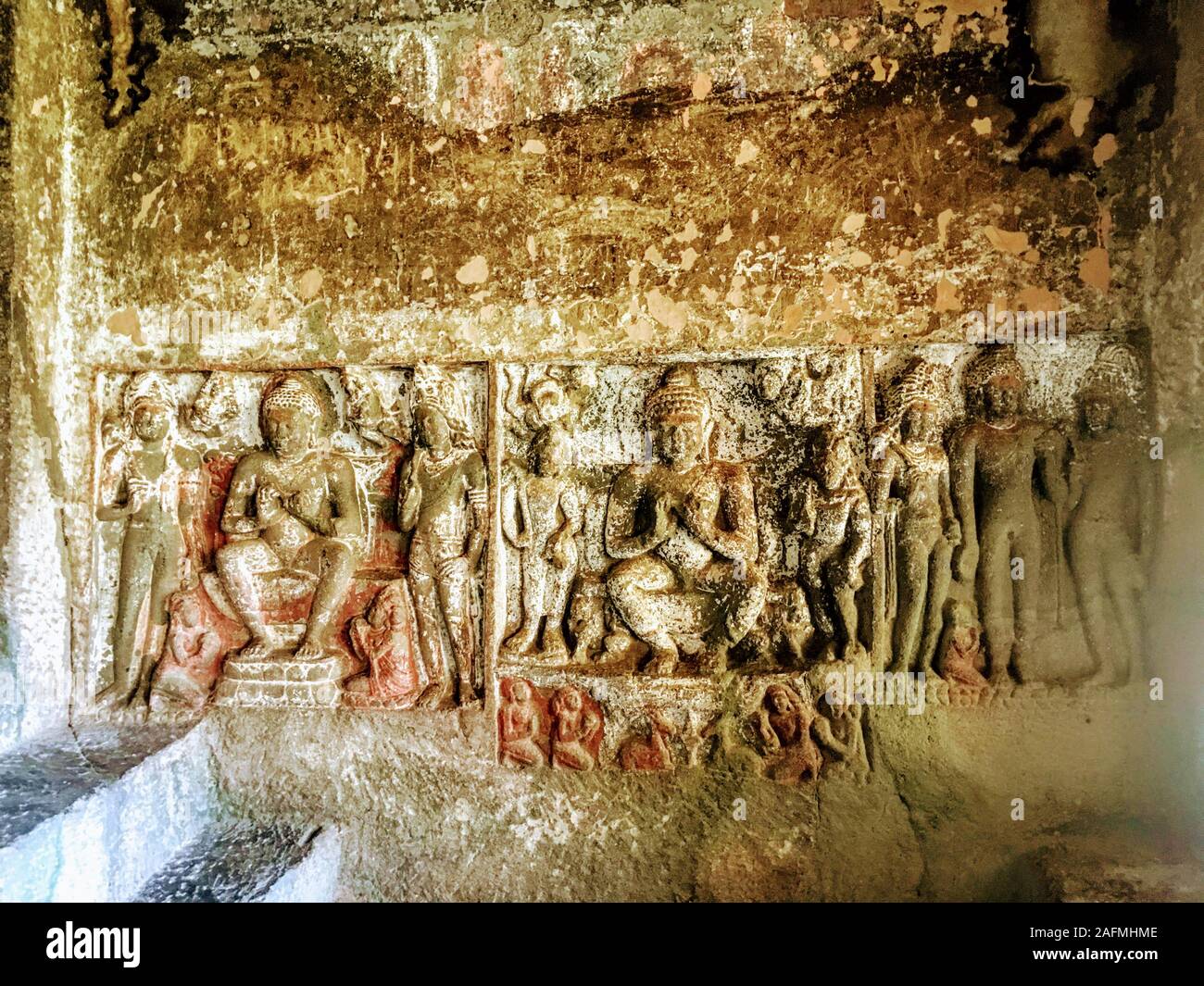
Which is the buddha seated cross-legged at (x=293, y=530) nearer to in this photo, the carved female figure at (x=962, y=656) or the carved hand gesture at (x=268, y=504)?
the carved hand gesture at (x=268, y=504)

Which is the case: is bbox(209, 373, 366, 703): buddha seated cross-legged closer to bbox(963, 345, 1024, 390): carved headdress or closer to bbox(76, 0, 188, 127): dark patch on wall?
bbox(76, 0, 188, 127): dark patch on wall

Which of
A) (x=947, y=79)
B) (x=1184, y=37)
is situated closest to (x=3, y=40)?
(x=947, y=79)

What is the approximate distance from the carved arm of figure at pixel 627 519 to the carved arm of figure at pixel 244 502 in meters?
1.64

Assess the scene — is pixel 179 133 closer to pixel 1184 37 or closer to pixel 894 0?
pixel 894 0

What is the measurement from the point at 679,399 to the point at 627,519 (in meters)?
0.61

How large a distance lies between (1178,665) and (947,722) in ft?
3.31

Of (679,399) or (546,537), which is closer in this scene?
(679,399)

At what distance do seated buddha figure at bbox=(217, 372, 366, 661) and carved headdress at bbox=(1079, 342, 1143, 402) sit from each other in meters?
3.47

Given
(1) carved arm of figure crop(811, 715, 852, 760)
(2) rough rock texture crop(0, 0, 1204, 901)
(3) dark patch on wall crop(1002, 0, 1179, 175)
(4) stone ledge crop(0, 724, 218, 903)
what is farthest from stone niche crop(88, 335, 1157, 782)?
(3) dark patch on wall crop(1002, 0, 1179, 175)

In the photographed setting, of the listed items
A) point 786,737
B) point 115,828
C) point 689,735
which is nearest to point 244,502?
point 115,828

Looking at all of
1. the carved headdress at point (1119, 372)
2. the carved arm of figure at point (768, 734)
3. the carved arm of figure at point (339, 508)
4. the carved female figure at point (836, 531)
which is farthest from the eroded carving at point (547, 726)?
the carved headdress at point (1119, 372)

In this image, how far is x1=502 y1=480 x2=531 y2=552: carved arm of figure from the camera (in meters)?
3.62

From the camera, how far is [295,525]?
3.73 metres

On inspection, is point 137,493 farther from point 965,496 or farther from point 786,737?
point 965,496
